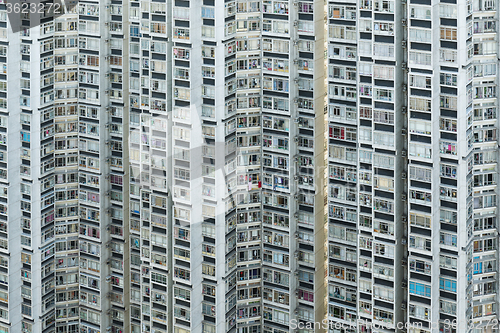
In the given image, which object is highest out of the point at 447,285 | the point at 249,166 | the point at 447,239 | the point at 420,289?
the point at 249,166

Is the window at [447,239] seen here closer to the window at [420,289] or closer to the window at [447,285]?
the window at [447,285]

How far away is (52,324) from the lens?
4119 inches

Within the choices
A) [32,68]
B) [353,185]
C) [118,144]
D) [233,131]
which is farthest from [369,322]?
[32,68]

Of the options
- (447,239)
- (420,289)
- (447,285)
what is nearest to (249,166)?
(420,289)

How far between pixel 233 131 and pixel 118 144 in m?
10.8

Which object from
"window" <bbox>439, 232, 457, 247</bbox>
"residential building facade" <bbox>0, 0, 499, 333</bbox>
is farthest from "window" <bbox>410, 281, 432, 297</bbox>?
"window" <bbox>439, 232, 457, 247</bbox>

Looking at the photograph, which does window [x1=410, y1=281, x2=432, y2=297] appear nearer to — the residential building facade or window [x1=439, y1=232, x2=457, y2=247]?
the residential building facade

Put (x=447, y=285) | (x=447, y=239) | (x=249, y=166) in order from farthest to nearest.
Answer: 1. (x=249, y=166)
2. (x=447, y=285)
3. (x=447, y=239)

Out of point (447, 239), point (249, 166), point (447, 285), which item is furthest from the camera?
point (249, 166)

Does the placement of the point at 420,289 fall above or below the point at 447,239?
below

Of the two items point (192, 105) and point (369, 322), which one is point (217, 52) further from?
point (369, 322)

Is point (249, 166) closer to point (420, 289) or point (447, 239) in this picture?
point (420, 289)

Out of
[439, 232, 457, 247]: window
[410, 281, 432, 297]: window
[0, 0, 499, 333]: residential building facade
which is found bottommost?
[410, 281, 432, 297]: window

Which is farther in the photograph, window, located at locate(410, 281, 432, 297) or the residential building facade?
window, located at locate(410, 281, 432, 297)
